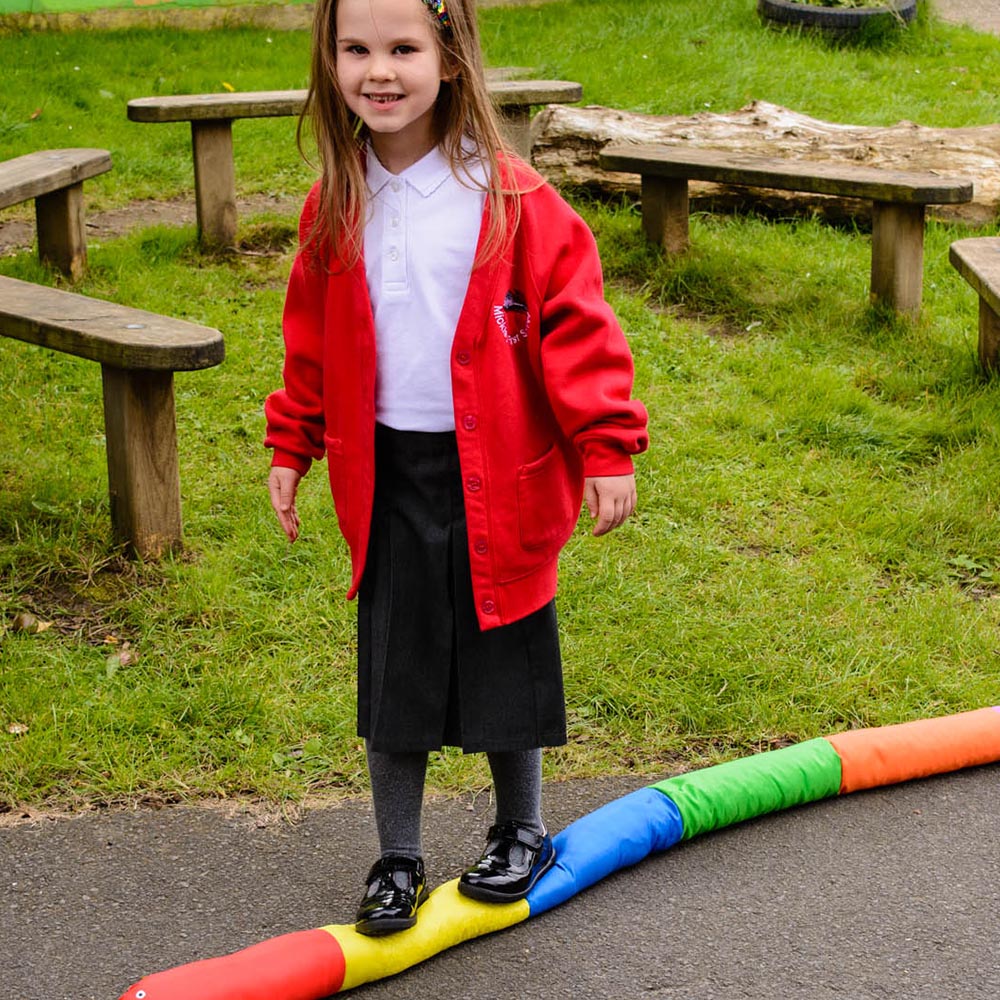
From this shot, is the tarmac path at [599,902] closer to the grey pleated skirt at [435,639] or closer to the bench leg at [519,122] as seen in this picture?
the grey pleated skirt at [435,639]

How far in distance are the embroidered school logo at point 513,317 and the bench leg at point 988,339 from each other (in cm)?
316

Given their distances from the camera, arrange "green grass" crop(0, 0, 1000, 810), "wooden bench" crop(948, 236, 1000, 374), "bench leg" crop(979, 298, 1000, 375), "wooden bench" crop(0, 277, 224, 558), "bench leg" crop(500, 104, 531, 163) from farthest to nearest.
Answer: "bench leg" crop(500, 104, 531, 163) → "bench leg" crop(979, 298, 1000, 375) → "wooden bench" crop(948, 236, 1000, 374) → "wooden bench" crop(0, 277, 224, 558) → "green grass" crop(0, 0, 1000, 810)

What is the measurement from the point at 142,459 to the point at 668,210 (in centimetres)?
331

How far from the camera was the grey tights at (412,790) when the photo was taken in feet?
8.30

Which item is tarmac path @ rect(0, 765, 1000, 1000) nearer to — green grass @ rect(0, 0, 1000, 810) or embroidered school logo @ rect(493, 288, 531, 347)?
green grass @ rect(0, 0, 1000, 810)

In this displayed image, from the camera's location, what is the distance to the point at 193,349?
365 cm

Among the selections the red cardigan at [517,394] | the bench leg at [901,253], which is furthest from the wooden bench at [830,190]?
the red cardigan at [517,394]

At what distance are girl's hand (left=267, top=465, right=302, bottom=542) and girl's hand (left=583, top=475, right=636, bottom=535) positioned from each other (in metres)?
0.56

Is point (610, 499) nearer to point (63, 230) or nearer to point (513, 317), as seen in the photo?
point (513, 317)

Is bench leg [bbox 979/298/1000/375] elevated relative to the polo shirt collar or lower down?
lower down

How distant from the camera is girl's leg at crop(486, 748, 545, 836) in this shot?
2.59 m

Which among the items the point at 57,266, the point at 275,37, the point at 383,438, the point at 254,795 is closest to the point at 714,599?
the point at 254,795

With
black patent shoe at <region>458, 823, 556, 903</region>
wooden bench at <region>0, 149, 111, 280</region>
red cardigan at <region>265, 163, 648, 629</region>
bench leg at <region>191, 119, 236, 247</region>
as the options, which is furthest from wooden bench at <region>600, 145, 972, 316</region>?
black patent shoe at <region>458, 823, 556, 903</region>

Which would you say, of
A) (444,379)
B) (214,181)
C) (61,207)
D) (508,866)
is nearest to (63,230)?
(61,207)
